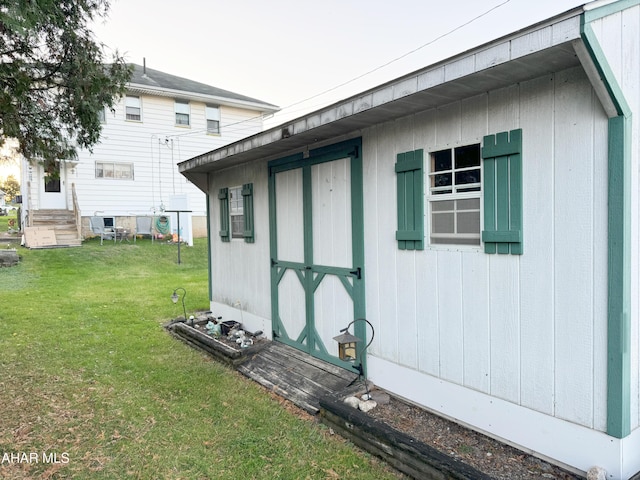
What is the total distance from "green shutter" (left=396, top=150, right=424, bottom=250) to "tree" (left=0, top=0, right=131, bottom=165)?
10.5ft

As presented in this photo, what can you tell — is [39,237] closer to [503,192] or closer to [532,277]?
[503,192]

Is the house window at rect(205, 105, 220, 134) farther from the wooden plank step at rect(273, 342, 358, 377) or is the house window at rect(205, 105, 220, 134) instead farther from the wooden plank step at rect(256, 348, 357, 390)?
the wooden plank step at rect(256, 348, 357, 390)

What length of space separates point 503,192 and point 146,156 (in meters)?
16.0

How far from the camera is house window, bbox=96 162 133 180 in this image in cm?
1546

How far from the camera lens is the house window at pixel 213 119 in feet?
57.3

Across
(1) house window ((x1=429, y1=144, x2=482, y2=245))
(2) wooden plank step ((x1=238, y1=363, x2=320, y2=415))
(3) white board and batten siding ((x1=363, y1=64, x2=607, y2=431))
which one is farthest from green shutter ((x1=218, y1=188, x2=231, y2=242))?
(1) house window ((x1=429, y1=144, x2=482, y2=245))

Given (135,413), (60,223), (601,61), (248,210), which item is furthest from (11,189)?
(601,61)

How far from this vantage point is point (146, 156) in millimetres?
16266

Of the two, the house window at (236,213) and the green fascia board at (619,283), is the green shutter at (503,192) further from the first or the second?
the house window at (236,213)

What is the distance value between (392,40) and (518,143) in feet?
33.9

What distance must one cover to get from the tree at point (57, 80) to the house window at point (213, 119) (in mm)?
13115

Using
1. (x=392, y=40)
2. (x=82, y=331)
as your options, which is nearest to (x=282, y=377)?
(x=82, y=331)

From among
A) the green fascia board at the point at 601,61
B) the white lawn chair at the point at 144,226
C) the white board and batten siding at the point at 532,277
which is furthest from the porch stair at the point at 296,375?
the white lawn chair at the point at 144,226

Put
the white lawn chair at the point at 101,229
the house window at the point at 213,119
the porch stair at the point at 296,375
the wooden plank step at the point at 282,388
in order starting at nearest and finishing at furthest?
the wooden plank step at the point at 282,388
the porch stair at the point at 296,375
the white lawn chair at the point at 101,229
the house window at the point at 213,119
